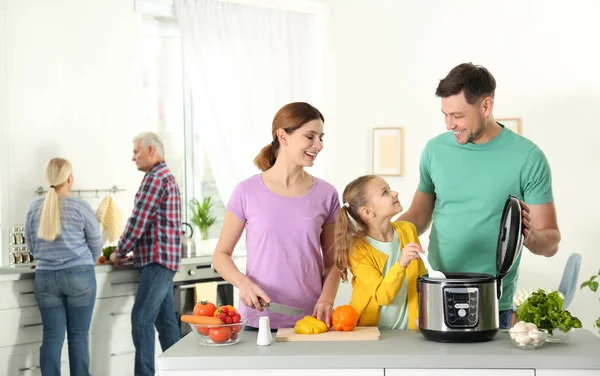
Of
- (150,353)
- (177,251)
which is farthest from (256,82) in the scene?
(150,353)

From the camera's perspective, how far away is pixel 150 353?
4863 mm

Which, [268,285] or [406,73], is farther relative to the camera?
[406,73]

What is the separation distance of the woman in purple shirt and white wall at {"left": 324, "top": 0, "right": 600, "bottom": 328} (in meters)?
3.15

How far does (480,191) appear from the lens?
2531 millimetres

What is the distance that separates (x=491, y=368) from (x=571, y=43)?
12.6 ft

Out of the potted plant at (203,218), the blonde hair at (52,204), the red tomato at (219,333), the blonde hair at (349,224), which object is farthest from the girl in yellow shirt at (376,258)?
A: the potted plant at (203,218)

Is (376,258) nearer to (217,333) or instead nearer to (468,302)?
(468,302)

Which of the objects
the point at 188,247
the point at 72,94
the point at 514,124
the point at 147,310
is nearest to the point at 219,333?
the point at 147,310

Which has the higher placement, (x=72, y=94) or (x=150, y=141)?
(x=72, y=94)

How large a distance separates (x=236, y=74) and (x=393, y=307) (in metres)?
3.71

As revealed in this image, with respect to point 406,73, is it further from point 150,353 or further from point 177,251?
point 150,353

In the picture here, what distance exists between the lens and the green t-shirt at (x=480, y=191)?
250 centimetres

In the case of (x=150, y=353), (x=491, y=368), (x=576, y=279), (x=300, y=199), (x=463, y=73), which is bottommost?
(x=150, y=353)

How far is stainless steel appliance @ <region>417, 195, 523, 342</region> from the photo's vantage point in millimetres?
2188
